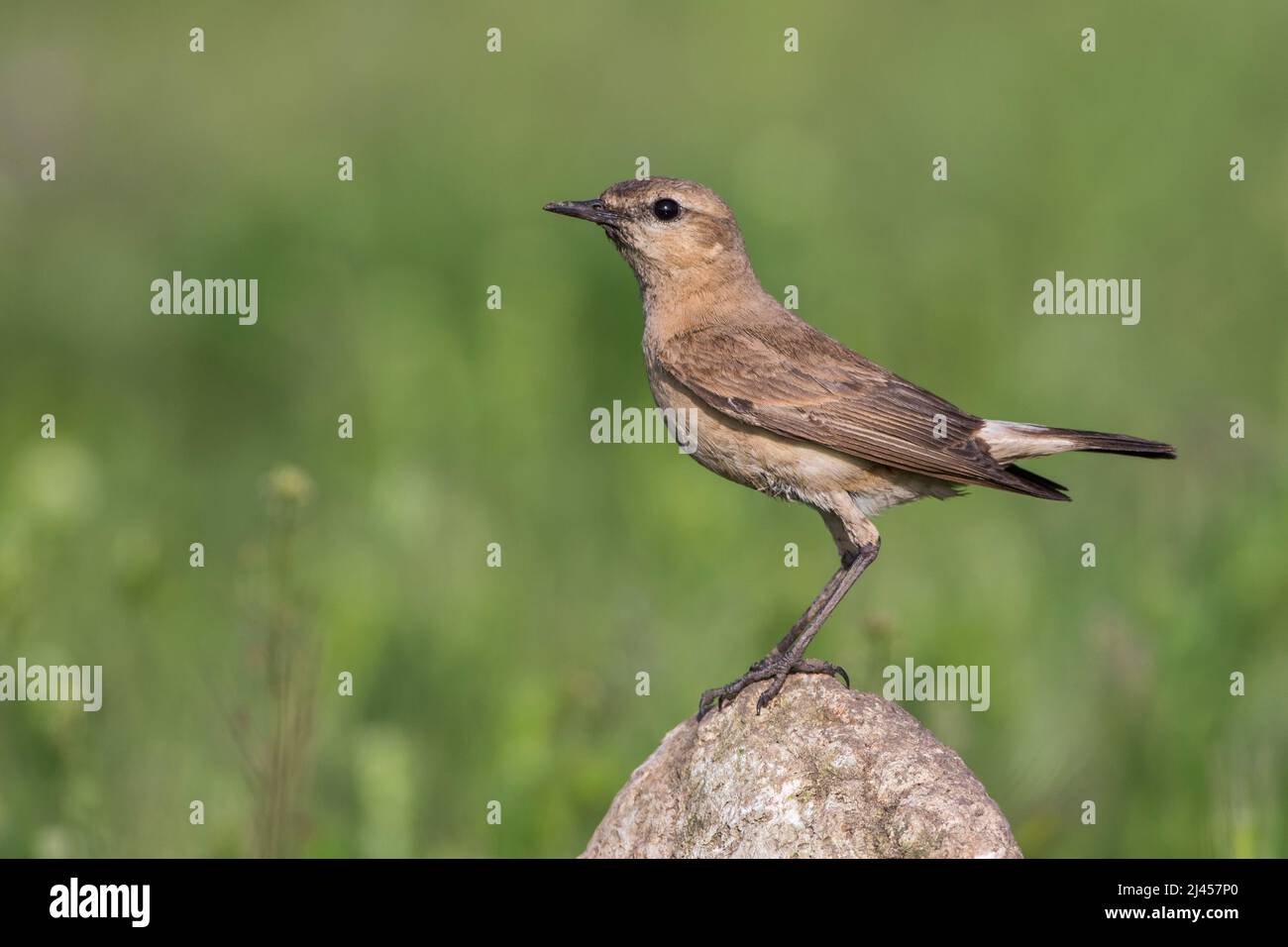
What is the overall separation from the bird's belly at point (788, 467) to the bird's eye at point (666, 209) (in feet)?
3.35

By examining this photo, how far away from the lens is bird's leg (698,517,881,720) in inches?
293

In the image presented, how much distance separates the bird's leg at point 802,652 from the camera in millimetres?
7445

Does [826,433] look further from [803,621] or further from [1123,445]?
[1123,445]

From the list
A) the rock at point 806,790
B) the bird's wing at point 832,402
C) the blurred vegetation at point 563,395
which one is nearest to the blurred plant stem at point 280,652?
the blurred vegetation at point 563,395

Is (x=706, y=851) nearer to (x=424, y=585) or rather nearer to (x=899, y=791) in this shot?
(x=899, y=791)

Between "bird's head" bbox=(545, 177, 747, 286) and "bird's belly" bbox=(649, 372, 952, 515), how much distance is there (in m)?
0.89

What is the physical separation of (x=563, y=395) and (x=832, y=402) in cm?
732

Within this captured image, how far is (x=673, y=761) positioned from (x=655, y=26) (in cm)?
1997

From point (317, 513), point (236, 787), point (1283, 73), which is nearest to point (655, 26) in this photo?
point (1283, 73)
